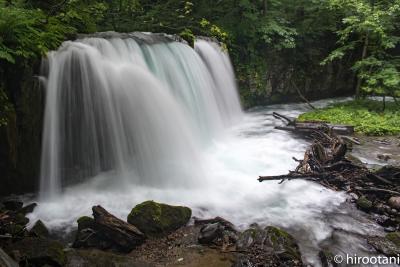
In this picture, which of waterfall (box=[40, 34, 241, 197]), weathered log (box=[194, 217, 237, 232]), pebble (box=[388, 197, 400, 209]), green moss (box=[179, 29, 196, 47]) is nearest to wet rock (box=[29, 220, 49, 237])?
waterfall (box=[40, 34, 241, 197])

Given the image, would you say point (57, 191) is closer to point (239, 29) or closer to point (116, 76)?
point (116, 76)

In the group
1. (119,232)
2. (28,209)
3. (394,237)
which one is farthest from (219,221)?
(28,209)

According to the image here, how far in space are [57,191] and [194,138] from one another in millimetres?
3977

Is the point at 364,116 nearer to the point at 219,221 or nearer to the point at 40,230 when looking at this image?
the point at 219,221

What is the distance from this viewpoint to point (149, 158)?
8.18 metres

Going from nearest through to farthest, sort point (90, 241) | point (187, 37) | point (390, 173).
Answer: point (90, 241) < point (390, 173) < point (187, 37)

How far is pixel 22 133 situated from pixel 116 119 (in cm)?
197

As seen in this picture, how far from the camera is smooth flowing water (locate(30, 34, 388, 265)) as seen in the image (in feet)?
20.3

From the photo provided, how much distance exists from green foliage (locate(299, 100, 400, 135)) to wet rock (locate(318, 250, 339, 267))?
717cm

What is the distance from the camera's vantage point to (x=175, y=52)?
10.9 metres

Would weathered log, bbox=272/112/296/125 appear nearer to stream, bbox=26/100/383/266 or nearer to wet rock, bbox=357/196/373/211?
stream, bbox=26/100/383/266

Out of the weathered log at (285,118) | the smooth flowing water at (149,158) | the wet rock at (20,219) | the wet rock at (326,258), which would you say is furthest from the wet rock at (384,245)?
the weathered log at (285,118)

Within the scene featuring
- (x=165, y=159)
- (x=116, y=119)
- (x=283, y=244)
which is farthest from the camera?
(x=165, y=159)

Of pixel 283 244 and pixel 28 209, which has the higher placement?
pixel 28 209
